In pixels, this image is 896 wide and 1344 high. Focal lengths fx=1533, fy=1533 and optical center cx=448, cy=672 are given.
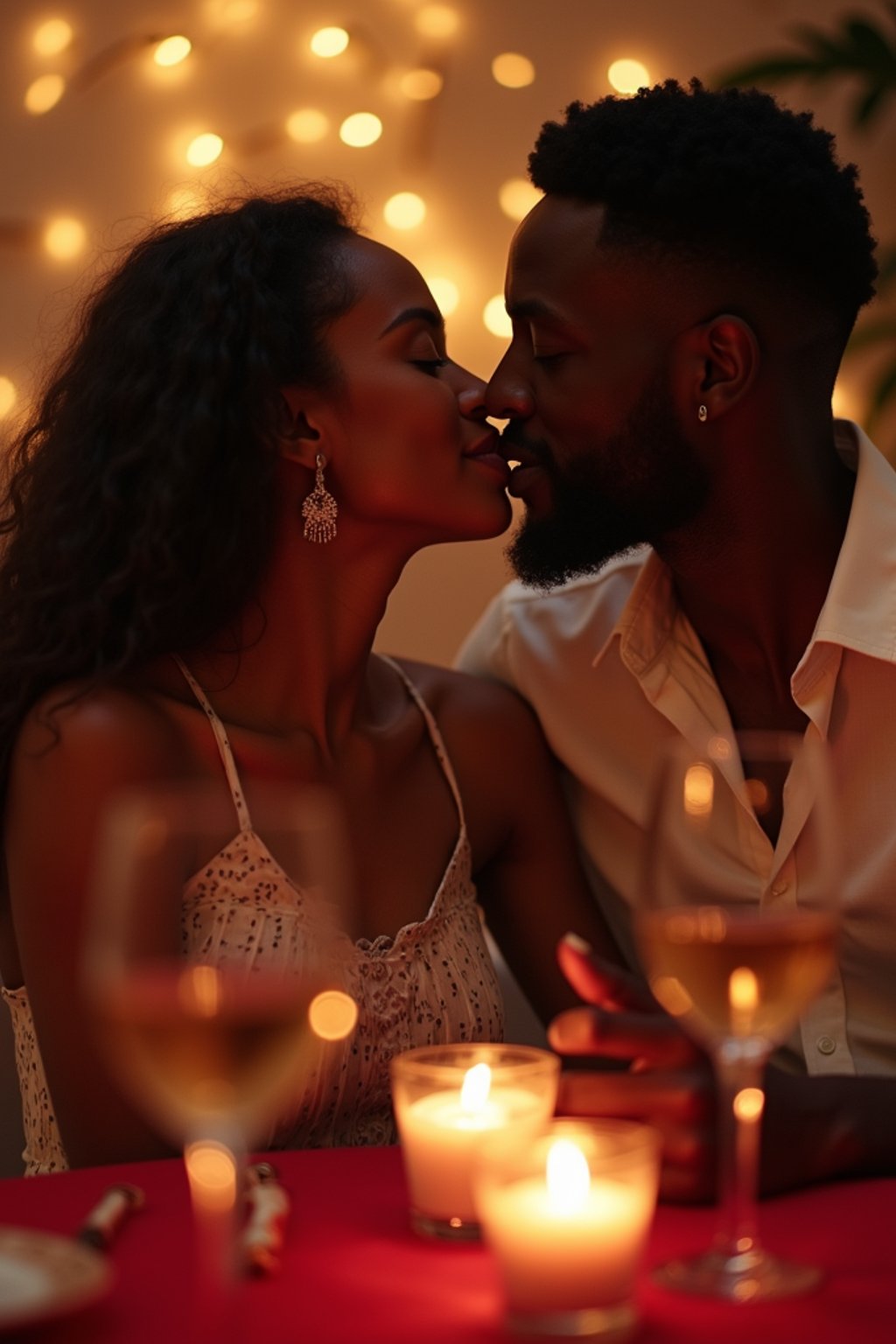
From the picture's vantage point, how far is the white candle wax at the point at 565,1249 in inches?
29.8

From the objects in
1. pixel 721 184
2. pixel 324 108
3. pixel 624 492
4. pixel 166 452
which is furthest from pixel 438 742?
pixel 324 108

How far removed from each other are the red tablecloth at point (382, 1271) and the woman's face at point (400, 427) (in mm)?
885

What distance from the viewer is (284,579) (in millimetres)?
1804

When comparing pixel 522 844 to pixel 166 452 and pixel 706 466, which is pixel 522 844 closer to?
pixel 706 466

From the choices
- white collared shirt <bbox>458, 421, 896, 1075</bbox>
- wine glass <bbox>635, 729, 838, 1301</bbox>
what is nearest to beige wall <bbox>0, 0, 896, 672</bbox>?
white collared shirt <bbox>458, 421, 896, 1075</bbox>

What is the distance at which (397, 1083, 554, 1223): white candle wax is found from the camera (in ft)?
3.00

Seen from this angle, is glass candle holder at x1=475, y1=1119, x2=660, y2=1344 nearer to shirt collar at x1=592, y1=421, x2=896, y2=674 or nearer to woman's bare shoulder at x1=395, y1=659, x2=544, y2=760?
shirt collar at x1=592, y1=421, x2=896, y2=674

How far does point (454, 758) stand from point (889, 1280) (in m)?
1.11

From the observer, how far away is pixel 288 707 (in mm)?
1776

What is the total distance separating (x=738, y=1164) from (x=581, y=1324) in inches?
4.5

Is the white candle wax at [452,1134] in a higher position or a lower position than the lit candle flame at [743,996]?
lower

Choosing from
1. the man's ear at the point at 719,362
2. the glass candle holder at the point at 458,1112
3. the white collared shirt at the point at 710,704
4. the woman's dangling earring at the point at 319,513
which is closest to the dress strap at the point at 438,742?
the white collared shirt at the point at 710,704

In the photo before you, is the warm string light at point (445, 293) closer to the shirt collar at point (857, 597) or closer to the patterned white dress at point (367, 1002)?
the shirt collar at point (857, 597)

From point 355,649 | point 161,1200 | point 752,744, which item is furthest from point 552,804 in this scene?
point 752,744
